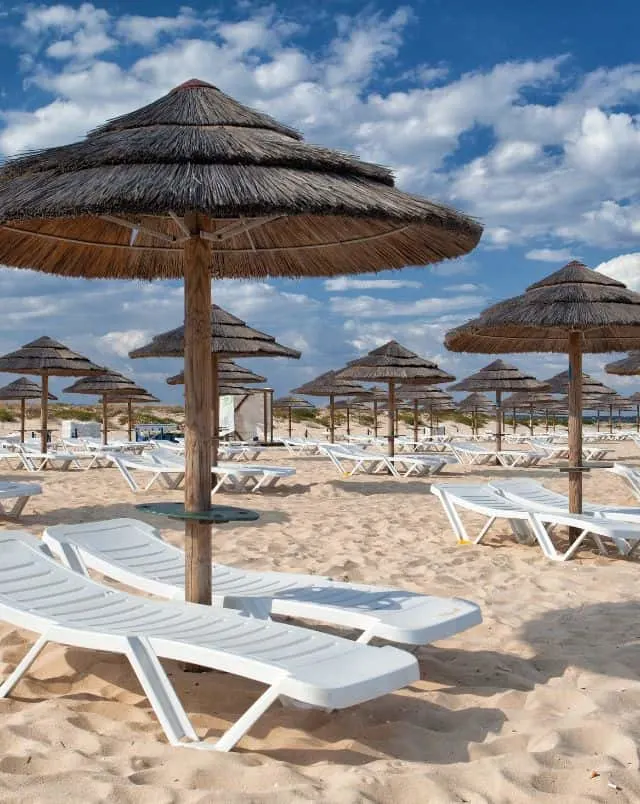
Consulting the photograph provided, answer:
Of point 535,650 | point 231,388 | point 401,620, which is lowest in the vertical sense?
point 535,650

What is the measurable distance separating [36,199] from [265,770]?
7.13 feet

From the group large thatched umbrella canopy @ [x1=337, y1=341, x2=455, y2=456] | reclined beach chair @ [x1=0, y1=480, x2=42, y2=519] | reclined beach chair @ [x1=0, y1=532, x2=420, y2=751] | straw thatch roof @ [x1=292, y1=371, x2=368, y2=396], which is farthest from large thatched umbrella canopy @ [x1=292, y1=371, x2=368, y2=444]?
reclined beach chair @ [x1=0, y1=532, x2=420, y2=751]

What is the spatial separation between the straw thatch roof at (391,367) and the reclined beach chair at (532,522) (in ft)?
22.3

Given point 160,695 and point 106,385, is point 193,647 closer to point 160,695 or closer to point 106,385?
point 160,695

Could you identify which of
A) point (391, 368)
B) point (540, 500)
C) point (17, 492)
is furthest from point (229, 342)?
point (540, 500)

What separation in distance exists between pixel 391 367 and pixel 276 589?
10415 millimetres

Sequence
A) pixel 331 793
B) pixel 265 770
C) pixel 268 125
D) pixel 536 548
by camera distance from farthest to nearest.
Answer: pixel 536 548 → pixel 268 125 → pixel 265 770 → pixel 331 793

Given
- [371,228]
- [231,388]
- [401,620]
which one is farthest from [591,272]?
[231,388]

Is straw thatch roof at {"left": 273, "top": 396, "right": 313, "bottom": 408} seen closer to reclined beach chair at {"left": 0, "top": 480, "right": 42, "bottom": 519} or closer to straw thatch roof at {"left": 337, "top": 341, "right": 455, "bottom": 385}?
straw thatch roof at {"left": 337, "top": 341, "right": 455, "bottom": 385}

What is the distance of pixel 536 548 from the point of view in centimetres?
647

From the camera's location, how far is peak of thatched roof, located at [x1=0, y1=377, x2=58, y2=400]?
19344mm

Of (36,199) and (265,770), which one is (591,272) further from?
(265,770)

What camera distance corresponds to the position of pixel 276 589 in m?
3.70

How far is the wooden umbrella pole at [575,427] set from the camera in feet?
21.5
